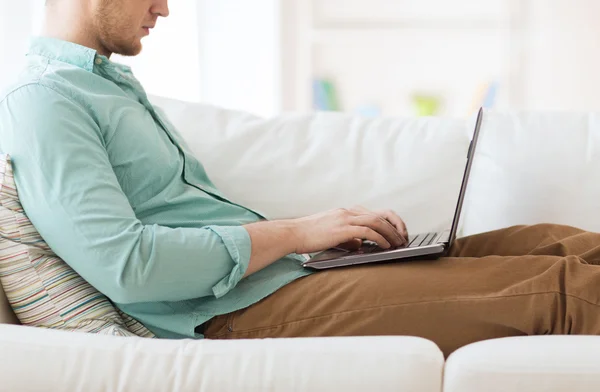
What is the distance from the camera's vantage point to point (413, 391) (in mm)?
996

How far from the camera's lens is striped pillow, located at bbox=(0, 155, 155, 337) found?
1.18 metres

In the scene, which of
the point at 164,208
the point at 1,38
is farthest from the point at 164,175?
the point at 1,38

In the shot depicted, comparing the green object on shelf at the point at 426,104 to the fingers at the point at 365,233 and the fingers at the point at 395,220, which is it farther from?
the fingers at the point at 365,233

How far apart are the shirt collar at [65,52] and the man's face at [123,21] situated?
64mm

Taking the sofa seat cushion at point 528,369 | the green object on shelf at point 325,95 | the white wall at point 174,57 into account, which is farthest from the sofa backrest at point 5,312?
the green object on shelf at point 325,95

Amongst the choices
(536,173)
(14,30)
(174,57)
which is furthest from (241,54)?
(536,173)

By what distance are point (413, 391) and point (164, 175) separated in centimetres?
60

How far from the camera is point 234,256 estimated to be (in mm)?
1200

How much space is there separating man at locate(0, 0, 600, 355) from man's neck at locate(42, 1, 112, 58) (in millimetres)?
41

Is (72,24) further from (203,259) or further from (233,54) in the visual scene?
(233,54)

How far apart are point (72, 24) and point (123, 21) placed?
0.30ft

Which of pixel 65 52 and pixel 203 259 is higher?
pixel 65 52

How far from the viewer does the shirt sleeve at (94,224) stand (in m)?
1.13

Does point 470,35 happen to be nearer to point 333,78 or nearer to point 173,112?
point 333,78
